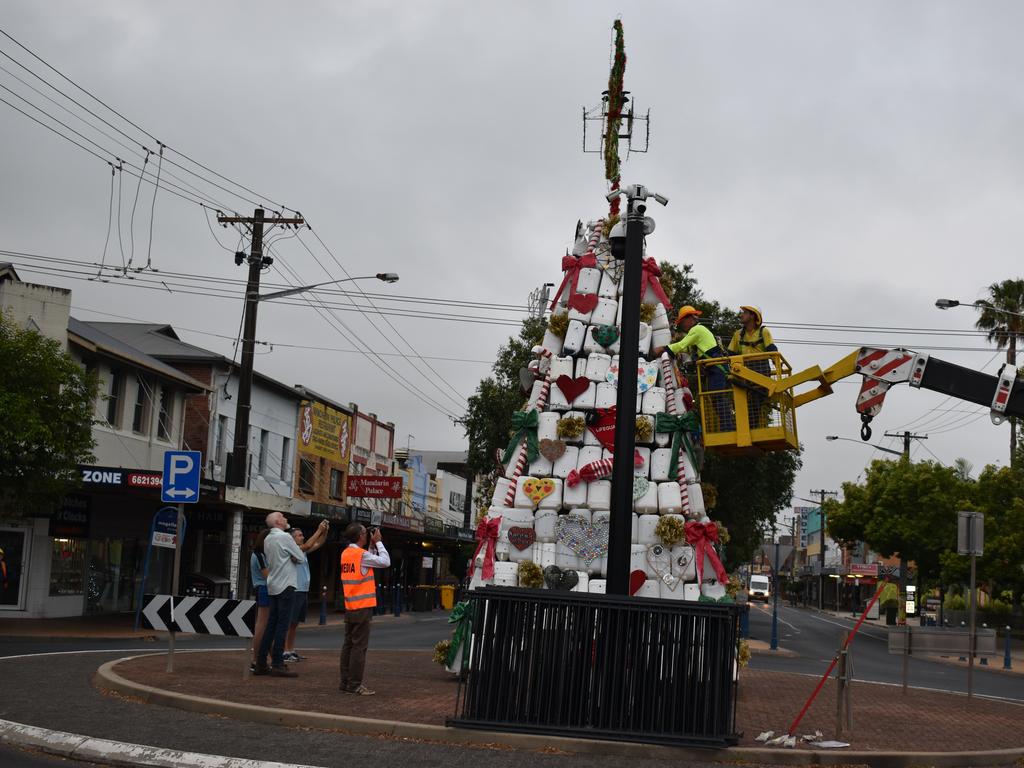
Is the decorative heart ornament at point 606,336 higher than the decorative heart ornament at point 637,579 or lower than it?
higher

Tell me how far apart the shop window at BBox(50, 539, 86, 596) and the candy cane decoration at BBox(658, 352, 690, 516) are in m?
19.2

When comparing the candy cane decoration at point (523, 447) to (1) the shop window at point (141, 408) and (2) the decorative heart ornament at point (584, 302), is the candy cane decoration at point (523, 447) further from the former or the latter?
(1) the shop window at point (141, 408)

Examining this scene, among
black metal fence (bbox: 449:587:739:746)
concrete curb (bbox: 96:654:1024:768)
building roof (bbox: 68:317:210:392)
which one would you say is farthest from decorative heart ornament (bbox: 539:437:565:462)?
building roof (bbox: 68:317:210:392)

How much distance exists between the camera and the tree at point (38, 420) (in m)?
20.7

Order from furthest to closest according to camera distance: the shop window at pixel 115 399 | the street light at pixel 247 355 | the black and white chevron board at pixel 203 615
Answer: the shop window at pixel 115 399 → the street light at pixel 247 355 → the black and white chevron board at pixel 203 615

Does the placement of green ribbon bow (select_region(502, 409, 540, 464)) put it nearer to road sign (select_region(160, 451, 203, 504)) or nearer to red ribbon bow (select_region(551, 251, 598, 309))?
red ribbon bow (select_region(551, 251, 598, 309))

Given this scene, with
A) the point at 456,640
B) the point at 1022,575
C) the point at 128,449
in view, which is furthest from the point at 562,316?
the point at 1022,575

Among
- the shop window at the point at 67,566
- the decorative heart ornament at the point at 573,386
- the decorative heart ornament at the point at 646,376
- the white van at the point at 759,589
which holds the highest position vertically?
the decorative heart ornament at the point at 646,376

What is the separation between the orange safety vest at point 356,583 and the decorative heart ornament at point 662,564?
10.8 ft

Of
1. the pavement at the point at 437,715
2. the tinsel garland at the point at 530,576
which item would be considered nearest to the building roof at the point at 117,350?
the pavement at the point at 437,715

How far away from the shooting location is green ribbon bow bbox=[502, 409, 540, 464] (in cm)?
1359

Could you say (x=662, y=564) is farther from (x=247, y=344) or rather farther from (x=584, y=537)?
(x=247, y=344)

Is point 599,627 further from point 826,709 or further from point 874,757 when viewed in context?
point 826,709

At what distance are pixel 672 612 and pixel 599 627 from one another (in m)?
0.58
